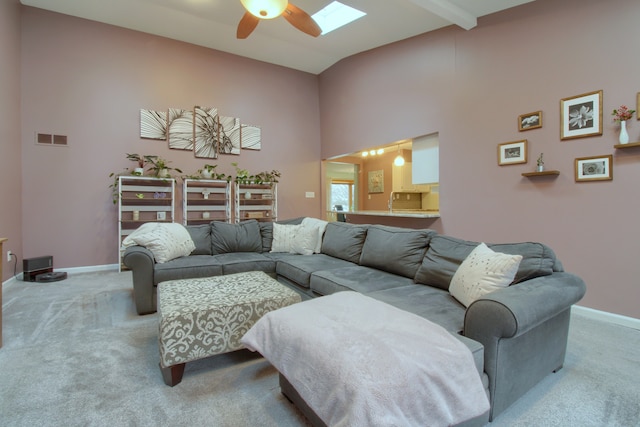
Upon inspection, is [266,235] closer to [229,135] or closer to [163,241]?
[163,241]

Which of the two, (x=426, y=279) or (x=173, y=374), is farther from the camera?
(x=426, y=279)

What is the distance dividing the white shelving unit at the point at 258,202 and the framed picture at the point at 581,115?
4.37m

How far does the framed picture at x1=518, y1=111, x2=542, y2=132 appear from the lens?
10.2ft

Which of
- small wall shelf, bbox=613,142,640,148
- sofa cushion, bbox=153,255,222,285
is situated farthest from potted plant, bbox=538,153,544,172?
sofa cushion, bbox=153,255,222,285

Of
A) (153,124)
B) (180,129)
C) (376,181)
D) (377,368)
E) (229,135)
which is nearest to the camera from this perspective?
A: (377,368)

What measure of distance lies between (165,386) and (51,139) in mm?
4485

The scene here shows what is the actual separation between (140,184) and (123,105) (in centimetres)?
127

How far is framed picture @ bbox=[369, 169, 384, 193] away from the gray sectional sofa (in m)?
4.54

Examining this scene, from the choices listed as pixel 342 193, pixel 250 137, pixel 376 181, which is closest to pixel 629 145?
pixel 250 137

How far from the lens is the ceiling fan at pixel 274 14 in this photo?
2.71 m

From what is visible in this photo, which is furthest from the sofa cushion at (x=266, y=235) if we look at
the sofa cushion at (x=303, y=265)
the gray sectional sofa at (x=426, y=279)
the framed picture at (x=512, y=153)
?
the framed picture at (x=512, y=153)

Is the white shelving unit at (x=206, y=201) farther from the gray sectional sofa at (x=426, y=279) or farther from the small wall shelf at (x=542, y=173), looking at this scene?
the small wall shelf at (x=542, y=173)

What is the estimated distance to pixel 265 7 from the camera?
2740 mm

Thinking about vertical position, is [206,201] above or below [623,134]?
below
